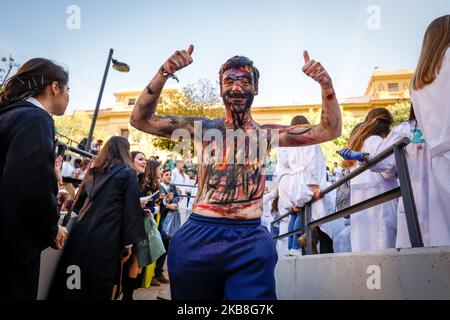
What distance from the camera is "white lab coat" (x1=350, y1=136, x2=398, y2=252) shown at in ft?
9.87

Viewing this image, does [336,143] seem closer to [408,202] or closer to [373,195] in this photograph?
[373,195]

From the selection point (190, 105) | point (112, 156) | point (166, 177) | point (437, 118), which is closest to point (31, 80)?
point (112, 156)

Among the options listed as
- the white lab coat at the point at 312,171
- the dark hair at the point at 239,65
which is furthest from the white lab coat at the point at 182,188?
the dark hair at the point at 239,65

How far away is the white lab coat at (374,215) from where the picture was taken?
301 centimetres

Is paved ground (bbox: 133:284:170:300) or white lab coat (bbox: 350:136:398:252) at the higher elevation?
white lab coat (bbox: 350:136:398:252)

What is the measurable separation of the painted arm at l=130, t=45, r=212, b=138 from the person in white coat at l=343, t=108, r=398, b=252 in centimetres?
205

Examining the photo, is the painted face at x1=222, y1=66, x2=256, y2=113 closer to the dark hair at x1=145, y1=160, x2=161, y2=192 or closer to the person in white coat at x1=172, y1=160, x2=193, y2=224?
the dark hair at x1=145, y1=160, x2=161, y2=192

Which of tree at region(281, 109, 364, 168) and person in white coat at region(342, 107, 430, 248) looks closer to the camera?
person in white coat at region(342, 107, 430, 248)

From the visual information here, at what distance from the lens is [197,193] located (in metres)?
1.87

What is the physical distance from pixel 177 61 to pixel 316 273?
2.22 m

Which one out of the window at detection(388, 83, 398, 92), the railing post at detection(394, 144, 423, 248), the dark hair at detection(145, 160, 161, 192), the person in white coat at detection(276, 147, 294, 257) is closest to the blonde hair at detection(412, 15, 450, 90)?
the railing post at detection(394, 144, 423, 248)

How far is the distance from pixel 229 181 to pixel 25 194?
110 cm

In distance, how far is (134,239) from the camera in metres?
3.05

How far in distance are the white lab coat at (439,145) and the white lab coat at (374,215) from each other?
0.79 meters
